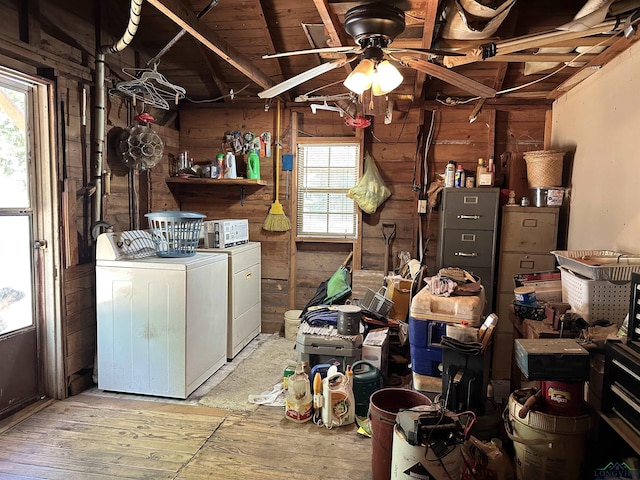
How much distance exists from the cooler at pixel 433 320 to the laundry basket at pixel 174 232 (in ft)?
5.65

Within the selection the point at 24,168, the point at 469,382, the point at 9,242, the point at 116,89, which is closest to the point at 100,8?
the point at 116,89

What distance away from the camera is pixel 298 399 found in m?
2.68

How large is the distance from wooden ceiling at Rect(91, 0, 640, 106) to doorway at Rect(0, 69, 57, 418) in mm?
953

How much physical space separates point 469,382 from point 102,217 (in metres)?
2.74

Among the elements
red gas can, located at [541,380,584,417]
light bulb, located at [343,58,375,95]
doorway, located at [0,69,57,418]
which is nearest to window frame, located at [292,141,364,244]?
light bulb, located at [343,58,375,95]

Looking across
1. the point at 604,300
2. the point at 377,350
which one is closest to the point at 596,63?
the point at 604,300

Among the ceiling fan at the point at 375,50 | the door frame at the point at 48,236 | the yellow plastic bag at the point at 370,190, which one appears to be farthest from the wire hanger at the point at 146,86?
the yellow plastic bag at the point at 370,190

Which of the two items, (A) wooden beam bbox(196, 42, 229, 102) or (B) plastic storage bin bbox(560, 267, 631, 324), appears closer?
(B) plastic storage bin bbox(560, 267, 631, 324)

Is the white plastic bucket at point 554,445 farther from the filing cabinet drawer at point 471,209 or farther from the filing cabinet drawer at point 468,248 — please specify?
the filing cabinet drawer at point 471,209

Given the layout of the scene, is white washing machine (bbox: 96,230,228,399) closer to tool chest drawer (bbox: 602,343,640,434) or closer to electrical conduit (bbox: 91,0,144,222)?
electrical conduit (bbox: 91,0,144,222)

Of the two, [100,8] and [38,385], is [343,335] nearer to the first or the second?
[38,385]

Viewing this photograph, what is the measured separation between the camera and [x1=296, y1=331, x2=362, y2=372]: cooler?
2955 mm

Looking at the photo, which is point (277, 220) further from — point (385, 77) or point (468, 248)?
point (385, 77)

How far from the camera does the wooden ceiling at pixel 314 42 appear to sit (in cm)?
234
